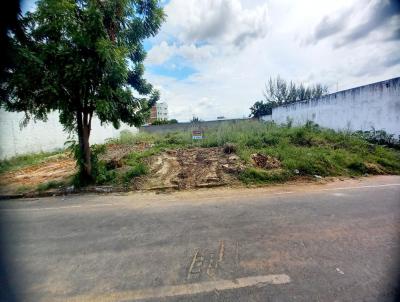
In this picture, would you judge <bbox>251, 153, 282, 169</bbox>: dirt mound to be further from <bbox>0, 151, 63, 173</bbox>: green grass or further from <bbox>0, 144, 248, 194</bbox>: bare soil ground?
<bbox>0, 151, 63, 173</bbox>: green grass

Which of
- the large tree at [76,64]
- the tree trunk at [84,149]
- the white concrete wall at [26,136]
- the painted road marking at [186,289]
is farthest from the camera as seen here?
the white concrete wall at [26,136]

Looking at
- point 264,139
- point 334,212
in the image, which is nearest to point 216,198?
point 334,212

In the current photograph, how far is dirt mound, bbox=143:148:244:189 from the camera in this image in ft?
24.4

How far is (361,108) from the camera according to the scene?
14.4m

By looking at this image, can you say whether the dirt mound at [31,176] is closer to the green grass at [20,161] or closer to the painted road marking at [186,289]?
the green grass at [20,161]

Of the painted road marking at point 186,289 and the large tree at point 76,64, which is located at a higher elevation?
the large tree at point 76,64

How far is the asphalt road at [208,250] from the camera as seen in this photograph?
254 centimetres

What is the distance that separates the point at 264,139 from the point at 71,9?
9428mm

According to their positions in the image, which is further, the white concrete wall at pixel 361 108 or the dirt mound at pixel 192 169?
the white concrete wall at pixel 361 108

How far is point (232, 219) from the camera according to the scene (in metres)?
4.47

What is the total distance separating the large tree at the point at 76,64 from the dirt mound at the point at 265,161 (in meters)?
4.78

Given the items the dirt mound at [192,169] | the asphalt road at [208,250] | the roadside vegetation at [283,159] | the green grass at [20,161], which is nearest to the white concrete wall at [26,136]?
the green grass at [20,161]

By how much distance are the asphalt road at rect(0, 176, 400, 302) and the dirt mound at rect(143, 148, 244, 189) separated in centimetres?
166

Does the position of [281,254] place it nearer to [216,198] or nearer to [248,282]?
[248,282]
